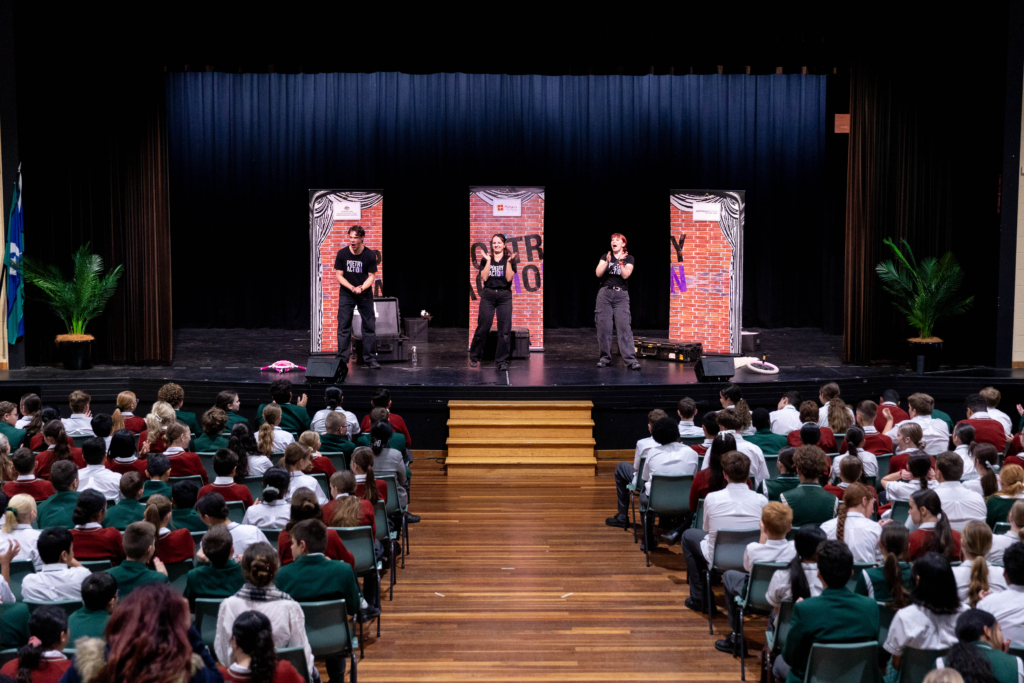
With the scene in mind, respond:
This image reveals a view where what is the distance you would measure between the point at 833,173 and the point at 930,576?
13.1 meters

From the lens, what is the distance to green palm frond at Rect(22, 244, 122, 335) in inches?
470

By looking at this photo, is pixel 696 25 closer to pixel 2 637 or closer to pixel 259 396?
pixel 259 396

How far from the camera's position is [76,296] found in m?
12.0

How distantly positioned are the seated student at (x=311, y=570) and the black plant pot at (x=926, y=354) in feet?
30.6

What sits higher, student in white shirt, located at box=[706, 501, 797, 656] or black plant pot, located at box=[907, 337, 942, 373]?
black plant pot, located at box=[907, 337, 942, 373]

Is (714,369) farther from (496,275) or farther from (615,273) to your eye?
(496,275)

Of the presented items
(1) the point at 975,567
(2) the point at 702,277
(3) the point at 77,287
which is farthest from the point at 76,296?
(1) the point at 975,567

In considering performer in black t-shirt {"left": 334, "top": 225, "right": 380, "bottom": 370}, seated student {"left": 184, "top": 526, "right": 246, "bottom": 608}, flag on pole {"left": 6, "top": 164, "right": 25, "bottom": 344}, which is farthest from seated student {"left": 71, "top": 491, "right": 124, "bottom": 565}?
flag on pole {"left": 6, "top": 164, "right": 25, "bottom": 344}

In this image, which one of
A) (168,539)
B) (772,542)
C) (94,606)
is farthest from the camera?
(772,542)

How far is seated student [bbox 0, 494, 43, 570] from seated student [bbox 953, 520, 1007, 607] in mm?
4239

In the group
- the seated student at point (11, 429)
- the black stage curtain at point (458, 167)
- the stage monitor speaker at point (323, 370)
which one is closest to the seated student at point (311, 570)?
the seated student at point (11, 429)

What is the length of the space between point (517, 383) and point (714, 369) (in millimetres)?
2112

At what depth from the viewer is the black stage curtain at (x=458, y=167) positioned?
54.1 ft

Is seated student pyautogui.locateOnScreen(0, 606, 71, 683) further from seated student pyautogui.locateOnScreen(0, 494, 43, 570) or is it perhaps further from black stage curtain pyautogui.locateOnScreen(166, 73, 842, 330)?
black stage curtain pyautogui.locateOnScreen(166, 73, 842, 330)
